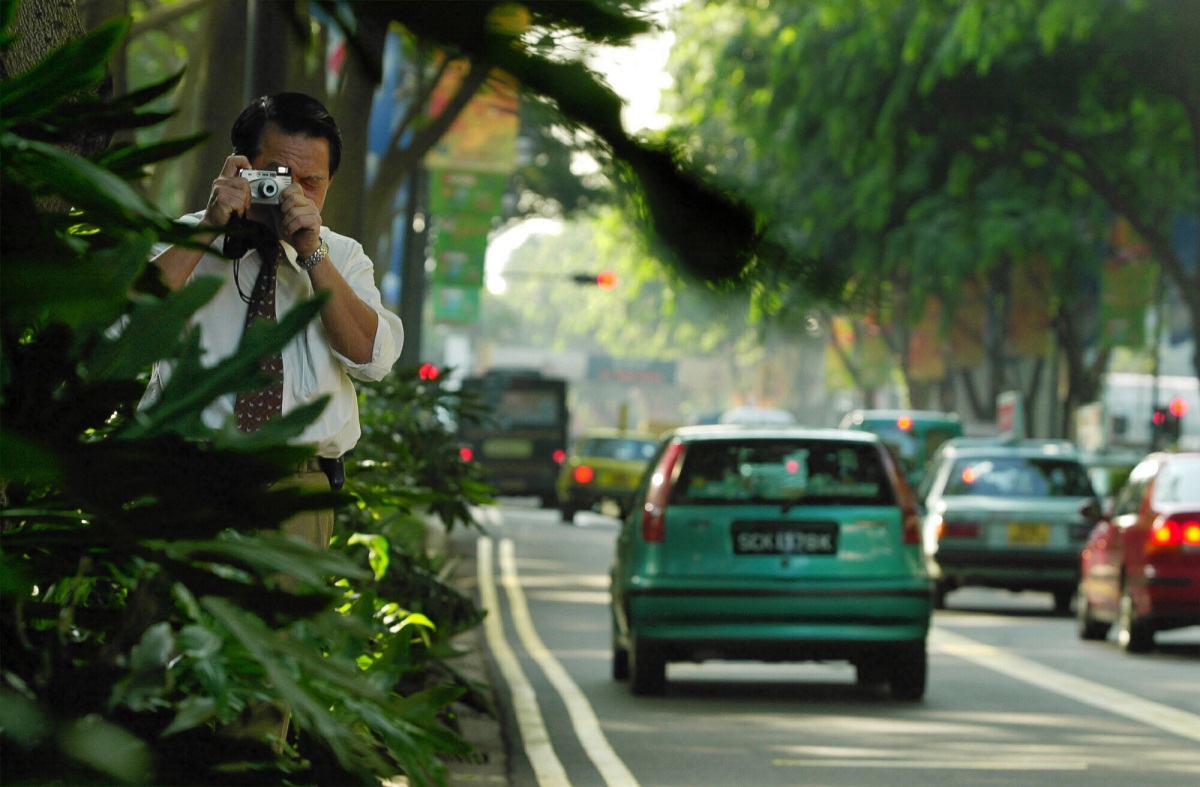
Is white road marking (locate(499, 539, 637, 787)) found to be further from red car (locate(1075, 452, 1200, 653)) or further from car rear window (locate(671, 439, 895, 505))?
red car (locate(1075, 452, 1200, 653))

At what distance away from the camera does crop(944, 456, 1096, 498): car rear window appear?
21047 millimetres

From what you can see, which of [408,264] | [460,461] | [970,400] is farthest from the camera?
[970,400]

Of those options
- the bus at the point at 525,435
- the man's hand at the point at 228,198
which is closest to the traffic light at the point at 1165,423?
the bus at the point at 525,435

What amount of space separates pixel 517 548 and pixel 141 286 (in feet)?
98.0

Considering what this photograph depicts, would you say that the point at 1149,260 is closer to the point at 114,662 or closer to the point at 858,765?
the point at 858,765

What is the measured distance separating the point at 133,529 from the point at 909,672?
34.0 ft

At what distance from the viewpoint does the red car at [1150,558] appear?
15.1 meters

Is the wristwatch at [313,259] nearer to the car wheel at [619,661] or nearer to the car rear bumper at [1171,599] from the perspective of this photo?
the car wheel at [619,661]

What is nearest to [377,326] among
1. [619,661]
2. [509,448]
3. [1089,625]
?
[619,661]

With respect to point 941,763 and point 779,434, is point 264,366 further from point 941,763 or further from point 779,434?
point 779,434

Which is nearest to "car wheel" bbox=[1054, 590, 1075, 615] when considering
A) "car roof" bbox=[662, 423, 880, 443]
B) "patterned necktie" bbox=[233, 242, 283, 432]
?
"car roof" bbox=[662, 423, 880, 443]

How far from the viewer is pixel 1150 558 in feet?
50.2

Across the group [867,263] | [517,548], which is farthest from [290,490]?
[517,548]

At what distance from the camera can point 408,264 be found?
2819cm
